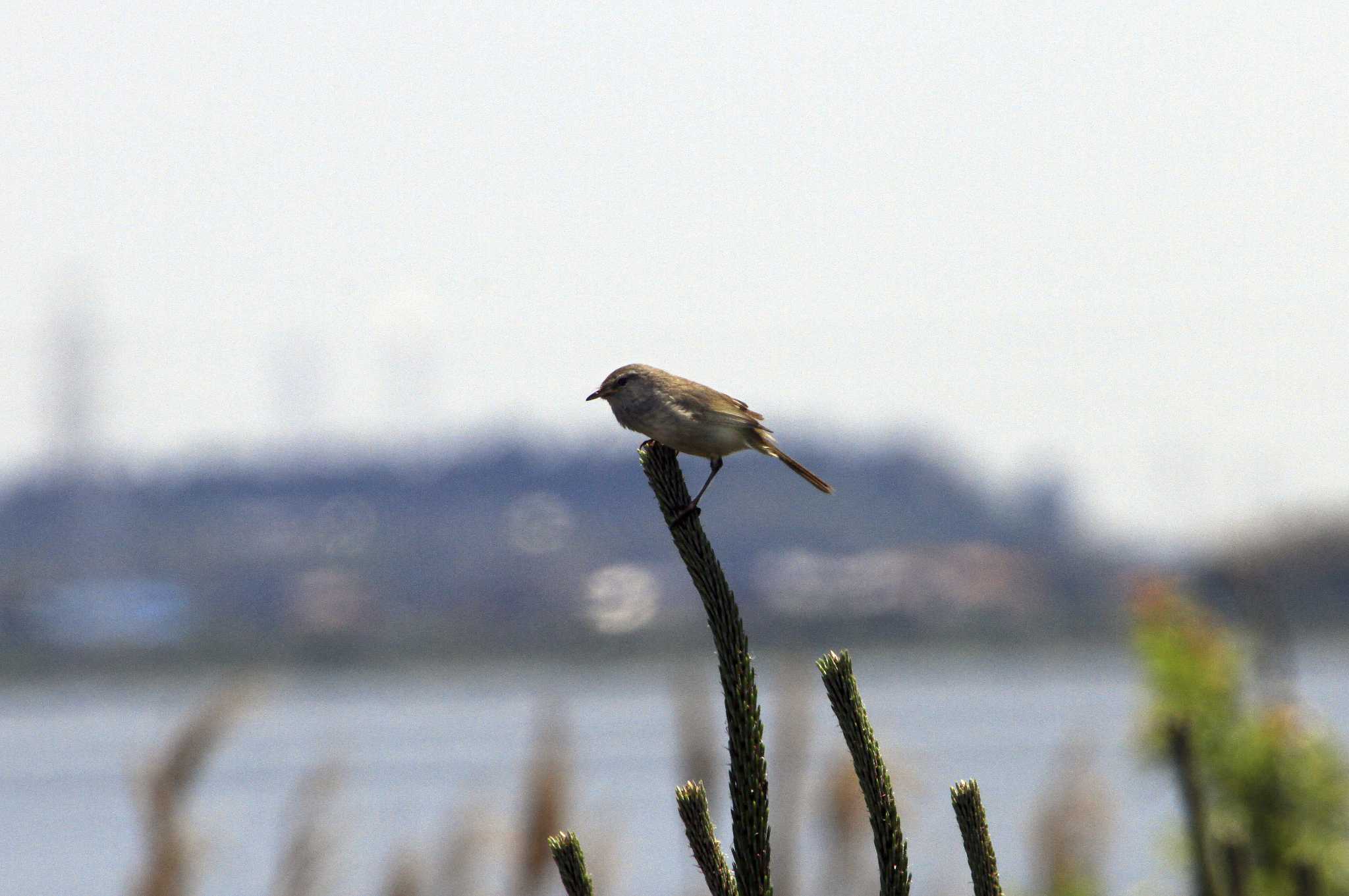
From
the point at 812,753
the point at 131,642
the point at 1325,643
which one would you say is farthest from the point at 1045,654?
the point at 812,753

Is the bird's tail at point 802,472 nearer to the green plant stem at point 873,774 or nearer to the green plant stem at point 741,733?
the green plant stem at point 741,733

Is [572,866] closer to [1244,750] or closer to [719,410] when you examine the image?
[719,410]

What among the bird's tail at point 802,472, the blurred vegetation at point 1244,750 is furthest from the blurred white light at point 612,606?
the bird's tail at point 802,472

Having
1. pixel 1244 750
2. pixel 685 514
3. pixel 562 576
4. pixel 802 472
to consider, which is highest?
pixel 562 576

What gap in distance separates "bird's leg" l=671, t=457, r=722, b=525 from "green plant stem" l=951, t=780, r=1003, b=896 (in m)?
0.95

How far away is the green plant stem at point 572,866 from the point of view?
4.36m

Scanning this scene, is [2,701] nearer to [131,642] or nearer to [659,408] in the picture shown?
[131,642]

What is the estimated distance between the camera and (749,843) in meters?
4.29

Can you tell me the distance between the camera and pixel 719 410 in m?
5.39

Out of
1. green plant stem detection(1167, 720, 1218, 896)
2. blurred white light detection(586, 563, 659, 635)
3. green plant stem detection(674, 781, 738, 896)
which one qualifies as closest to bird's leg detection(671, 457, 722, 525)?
green plant stem detection(674, 781, 738, 896)

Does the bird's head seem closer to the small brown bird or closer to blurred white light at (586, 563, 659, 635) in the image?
the small brown bird

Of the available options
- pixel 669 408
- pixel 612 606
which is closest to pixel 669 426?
pixel 669 408

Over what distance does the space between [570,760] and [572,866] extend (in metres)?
4.63

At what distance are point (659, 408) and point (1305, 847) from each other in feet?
15.3
